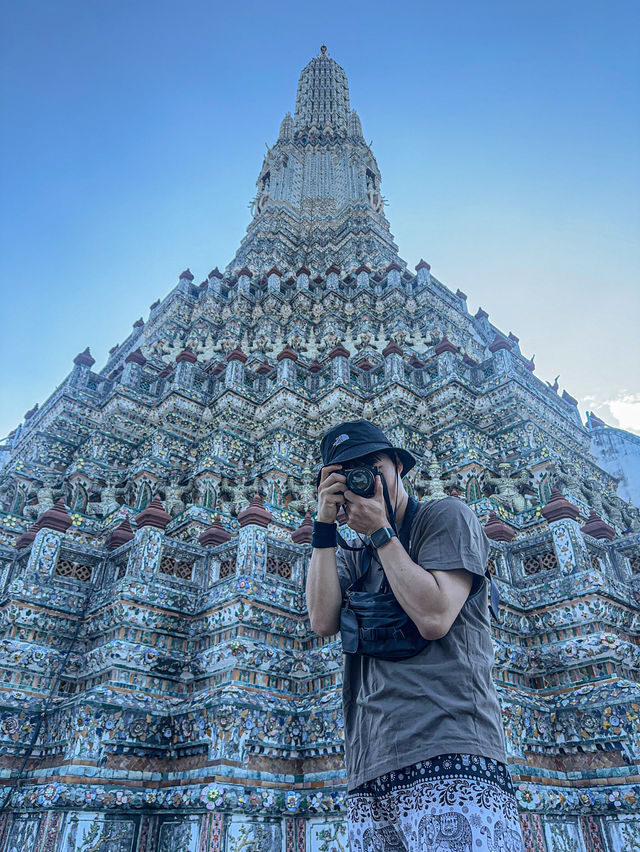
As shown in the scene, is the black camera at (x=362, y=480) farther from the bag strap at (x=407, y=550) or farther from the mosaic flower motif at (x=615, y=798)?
the mosaic flower motif at (x=615, y=798)

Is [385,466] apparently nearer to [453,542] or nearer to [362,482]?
[362,482]

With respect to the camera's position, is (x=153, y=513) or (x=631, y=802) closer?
(x=631, y=802)

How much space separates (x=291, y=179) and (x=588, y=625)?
26.4 meters

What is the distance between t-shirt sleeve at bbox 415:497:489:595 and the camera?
2041mm

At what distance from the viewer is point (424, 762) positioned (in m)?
1.85

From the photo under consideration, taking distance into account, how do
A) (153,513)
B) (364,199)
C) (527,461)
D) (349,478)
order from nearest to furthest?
(349,478), (153,513), (527,461), (364,199)

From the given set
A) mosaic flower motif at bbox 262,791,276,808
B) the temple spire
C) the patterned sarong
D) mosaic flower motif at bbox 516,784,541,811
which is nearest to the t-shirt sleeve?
the patterned sarong

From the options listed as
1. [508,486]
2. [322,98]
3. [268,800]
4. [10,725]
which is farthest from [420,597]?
[322,98]

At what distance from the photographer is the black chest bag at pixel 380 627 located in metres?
2.02

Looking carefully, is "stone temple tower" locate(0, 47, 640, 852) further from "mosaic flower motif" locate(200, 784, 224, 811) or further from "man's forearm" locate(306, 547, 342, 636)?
"man's forearm" locate(306, 547, 342, 636)

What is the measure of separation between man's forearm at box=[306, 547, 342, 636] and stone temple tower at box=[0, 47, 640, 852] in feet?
15.9

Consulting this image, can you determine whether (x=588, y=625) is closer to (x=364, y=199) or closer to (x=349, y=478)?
(x=349, y=478)

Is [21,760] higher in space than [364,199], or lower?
lower

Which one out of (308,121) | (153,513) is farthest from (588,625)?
(308,121)
